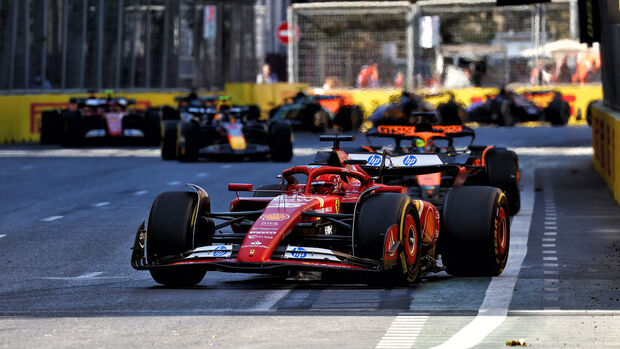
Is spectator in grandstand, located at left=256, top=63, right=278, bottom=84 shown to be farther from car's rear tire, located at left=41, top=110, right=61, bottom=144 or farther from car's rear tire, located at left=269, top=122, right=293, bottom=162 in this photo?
car's rear tire, located at left=269, top=122, right=293, bottom=162

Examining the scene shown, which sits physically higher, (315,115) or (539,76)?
(539,76)

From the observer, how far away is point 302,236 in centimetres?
1148

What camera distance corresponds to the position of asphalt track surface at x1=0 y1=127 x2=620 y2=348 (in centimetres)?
877

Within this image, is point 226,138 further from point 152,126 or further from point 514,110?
point 514,110

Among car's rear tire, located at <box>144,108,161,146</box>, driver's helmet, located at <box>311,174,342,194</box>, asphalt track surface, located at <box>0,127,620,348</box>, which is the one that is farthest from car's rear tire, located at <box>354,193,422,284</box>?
car's rear tire, located at <box>144,108,161,146</box>

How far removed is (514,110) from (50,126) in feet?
63.3

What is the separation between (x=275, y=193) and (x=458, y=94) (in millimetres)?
43466

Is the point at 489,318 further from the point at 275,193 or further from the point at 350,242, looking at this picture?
the point at 275,193

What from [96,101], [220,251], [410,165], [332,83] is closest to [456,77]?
[332,83]

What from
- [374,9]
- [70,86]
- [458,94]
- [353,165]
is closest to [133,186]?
[353,165]

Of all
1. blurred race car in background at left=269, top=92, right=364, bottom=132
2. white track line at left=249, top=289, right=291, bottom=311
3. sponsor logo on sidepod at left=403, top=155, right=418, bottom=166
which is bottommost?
white track line at left=249, top=289, right=291, bottom=311

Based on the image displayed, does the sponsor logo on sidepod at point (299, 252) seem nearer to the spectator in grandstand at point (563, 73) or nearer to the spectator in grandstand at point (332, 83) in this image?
the spectator in grandstand at point (563, 73)

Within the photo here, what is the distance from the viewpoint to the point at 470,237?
38.7 ft

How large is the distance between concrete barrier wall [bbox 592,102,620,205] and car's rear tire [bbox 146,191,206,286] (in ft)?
33.5
